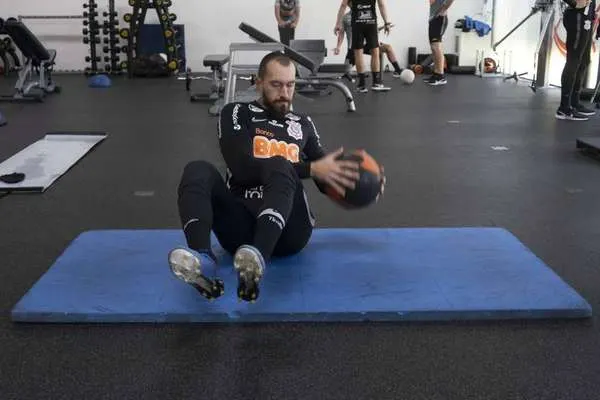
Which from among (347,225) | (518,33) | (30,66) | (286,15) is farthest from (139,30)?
(347,225)

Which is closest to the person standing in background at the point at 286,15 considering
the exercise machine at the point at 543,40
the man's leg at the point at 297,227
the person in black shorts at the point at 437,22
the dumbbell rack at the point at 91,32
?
the person in black shorts at the point at 437,22

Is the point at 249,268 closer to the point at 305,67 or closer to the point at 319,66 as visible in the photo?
the point at 305,67

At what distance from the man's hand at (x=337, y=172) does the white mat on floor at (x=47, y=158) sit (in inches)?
68.6

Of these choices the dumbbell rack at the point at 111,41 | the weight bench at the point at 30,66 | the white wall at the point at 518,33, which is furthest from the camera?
the dumbbell rack at the point at 111,41

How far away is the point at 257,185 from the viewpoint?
6.05ft

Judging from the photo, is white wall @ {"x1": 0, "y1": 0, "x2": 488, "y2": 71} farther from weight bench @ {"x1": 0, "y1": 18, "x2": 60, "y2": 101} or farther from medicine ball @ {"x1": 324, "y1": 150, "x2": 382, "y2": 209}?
medicine ball @ {"x1": 324, "y1": 150, "x2": 382, "y2": 209}

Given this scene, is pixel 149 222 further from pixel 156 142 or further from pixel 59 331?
pixel 156 142

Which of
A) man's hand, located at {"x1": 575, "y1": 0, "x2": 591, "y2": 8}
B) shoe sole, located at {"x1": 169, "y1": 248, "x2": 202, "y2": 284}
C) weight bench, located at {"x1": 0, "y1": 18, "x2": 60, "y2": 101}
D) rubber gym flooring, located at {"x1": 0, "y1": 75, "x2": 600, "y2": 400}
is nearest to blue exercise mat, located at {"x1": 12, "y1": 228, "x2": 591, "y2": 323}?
rubber gym flooring, located at {"x1": 0, "y1": 75, "x2": 600, "y2": 400}

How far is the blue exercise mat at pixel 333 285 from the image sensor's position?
160 centimetres

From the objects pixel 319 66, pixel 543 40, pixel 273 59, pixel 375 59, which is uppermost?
pixel 543 40

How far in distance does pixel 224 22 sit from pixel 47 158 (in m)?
6.14

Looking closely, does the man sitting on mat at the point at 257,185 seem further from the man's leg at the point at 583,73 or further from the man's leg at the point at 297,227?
the man's leg at the point at 583,73

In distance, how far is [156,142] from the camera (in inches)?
162

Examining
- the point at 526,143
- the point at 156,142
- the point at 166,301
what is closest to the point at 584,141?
the point at 526,143
